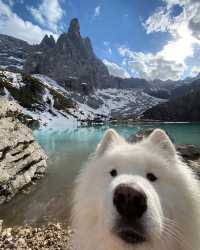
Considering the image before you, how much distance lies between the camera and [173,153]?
3.52 meters

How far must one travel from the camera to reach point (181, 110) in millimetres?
185000

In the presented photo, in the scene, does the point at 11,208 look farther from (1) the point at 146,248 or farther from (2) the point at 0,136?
(1) the point at 146,248

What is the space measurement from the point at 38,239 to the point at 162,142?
25.4 ft

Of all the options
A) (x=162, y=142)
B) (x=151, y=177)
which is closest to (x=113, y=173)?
(x=151, y=177)

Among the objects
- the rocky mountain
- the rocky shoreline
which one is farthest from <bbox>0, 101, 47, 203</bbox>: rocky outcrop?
the rocky mountain

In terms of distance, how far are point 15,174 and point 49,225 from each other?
718 centimetres

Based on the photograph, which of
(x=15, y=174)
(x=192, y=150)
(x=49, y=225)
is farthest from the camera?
(x=15, y=174)

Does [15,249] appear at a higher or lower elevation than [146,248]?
lower

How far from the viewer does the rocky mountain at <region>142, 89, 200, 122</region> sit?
572 ft

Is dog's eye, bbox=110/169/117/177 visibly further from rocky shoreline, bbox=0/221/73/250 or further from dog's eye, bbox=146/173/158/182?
rocky shoreline, bbox=0/221/73/250

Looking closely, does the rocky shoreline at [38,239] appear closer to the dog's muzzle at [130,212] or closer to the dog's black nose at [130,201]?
the dog's muzzle at [130,212]

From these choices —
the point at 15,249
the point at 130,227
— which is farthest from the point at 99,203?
the point at 15,249

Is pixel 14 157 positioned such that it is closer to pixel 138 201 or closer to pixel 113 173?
pixel 113 173

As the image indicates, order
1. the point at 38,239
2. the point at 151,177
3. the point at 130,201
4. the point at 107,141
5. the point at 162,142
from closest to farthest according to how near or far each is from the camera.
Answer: the point at 130,201
the point at 151,177
the point at 162,142
the point at 107,141
the point at 38,239
